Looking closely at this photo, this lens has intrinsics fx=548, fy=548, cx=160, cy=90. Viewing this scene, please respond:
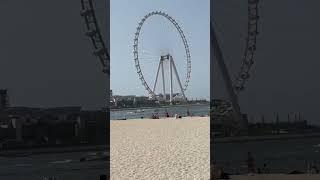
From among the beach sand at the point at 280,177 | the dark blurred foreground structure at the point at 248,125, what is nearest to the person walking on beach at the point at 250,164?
the beach sand at the point at 280,177

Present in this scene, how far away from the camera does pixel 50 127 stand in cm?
745

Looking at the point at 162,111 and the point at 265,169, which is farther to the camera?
the point at 162,111

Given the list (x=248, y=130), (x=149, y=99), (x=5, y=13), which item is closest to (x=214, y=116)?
(x=248, y=130)

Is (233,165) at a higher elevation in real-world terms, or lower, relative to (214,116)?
lower

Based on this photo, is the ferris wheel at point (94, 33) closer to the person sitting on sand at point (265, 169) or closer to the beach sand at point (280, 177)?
the beach sand at point (280, 177)

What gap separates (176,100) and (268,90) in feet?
110

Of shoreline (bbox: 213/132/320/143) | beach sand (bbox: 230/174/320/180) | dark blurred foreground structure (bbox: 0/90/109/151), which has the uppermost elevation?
dark blurred foreground structure (bbox: 0/90/109/151)

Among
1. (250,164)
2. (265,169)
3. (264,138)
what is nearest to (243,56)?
(264,138)

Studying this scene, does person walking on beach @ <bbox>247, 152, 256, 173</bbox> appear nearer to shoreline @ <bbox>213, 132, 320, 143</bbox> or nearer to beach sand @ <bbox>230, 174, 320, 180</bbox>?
beach sand @ <bbox>230, 174, 320, 180</bbox>

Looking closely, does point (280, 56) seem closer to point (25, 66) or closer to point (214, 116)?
point (214, 116)

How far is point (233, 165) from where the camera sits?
7.54 m

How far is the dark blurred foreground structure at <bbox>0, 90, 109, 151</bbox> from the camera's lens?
7.22 m

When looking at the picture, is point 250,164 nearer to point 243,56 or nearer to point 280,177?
point 280,177

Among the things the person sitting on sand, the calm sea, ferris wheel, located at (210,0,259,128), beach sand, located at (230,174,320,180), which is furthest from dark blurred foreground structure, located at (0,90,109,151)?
the calm sea
